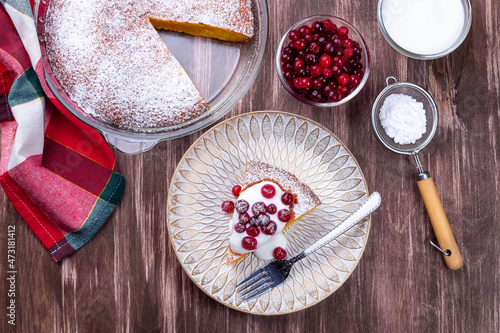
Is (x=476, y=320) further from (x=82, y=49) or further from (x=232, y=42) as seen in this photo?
(x=82, y=49)

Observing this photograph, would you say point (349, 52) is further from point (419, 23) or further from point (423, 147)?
point (423, 147)

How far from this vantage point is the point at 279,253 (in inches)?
50.6

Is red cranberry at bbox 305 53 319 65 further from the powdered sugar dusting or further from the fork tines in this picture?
the fork tines

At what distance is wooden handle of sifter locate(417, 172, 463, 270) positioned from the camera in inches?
53.0

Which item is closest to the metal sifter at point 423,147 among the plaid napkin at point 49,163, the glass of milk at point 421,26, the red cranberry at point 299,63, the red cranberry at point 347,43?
the glass of milk at point 421,26

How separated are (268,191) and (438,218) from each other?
2.08ft

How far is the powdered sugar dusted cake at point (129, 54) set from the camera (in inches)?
49.6

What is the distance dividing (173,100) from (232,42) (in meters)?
0.33

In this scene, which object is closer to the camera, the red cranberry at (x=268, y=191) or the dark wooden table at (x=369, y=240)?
the red cranberry at (x=268, y=191)

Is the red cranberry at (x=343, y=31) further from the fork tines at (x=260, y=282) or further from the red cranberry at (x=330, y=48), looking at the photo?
the fork tines at (x=260, y=282)

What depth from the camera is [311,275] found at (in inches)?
52.8

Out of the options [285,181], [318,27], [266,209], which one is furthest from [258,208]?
[318,27]

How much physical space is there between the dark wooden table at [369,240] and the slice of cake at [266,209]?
256mm

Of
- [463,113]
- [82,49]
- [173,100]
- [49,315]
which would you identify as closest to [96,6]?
[82,49]
